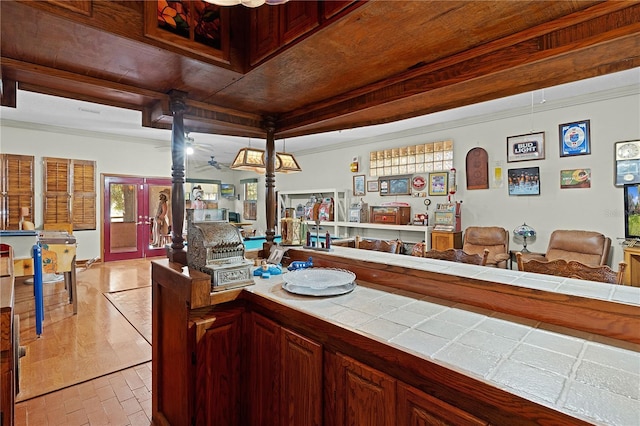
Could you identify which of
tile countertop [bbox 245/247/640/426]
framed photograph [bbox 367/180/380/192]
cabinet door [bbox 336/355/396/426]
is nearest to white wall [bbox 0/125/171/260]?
framed photograph [bbox 367/180/380/192]

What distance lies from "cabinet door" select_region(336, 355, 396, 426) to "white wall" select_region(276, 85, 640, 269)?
408 centimetres

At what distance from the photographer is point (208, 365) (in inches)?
57.6

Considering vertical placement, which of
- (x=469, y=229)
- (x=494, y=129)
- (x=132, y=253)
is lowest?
(x=132, y=253)

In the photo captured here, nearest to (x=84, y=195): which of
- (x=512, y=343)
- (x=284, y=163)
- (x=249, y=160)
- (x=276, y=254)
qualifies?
(x=249, y=160)

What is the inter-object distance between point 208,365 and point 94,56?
145cm

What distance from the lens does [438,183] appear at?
16.6 ft

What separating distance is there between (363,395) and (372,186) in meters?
5.16

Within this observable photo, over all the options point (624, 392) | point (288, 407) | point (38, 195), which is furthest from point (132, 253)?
point (624, 392)

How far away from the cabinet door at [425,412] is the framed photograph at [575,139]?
4.21 metres

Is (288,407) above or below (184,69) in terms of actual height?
below

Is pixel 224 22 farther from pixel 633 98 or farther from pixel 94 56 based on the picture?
pixel 633 98

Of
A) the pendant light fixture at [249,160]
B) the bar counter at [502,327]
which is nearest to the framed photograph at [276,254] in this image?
the bar counter at [502,327]

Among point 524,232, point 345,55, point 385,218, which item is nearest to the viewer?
point 345,55

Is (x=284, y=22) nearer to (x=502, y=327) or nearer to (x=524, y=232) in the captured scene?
(x=502, y=327)
